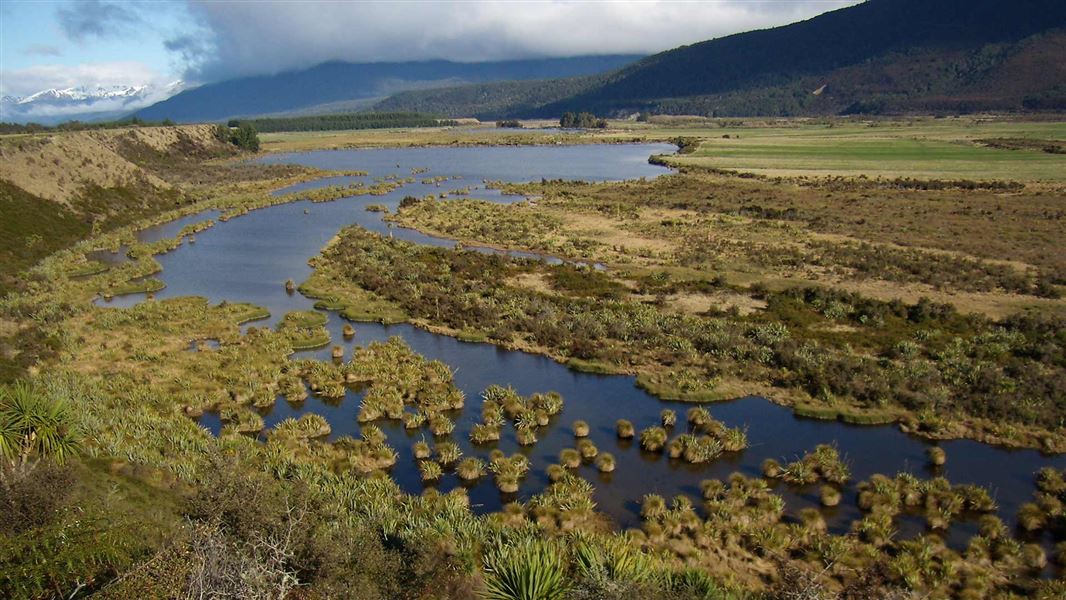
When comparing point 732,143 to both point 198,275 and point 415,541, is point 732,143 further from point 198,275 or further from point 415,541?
point 415,541

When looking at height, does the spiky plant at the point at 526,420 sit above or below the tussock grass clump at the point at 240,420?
below

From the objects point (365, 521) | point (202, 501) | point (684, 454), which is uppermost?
point (202, 501)

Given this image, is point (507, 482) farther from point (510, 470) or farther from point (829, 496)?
point (829, 496)

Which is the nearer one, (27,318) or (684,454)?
(684,454)

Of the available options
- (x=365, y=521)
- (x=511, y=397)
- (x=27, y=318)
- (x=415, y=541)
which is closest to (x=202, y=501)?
(x=365, y=521)

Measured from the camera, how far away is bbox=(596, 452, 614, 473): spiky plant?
22.6m

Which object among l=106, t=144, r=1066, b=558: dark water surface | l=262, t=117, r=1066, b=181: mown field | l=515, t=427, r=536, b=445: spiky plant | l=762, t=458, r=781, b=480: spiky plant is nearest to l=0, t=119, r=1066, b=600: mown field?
l=762, t=458, r=781, b=480: spiky plant

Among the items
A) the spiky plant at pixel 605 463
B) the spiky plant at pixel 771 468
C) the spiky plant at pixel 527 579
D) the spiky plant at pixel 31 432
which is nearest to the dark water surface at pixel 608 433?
the spiky plant at pixel 605 463

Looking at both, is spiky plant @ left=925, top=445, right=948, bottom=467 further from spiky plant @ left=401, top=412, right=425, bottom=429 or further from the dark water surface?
spiky plant @ left=401, top=412, right=425, bottom=429

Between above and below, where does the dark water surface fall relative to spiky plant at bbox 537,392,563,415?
below

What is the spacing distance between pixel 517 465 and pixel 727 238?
41364mm

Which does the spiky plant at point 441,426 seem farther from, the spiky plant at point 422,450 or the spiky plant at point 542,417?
the spiky plant at point 542,417

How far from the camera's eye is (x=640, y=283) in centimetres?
4284

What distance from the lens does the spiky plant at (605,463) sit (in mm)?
22562
